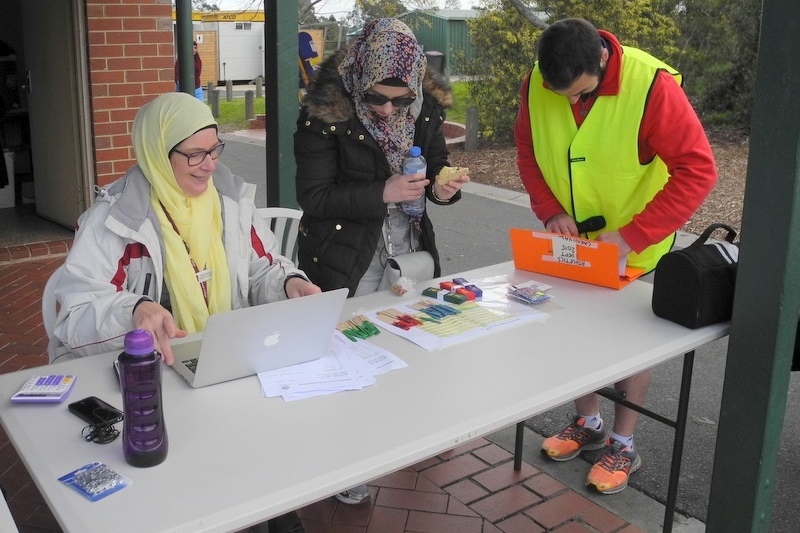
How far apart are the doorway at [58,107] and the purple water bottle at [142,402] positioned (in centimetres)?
483

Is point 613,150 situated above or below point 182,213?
above

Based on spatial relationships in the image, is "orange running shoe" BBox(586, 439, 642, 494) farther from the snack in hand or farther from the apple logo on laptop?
the apple logo on laptop

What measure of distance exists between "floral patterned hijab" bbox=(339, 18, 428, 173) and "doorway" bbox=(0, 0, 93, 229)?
12.2 ft

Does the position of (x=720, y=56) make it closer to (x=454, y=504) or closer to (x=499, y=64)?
(x=499, y=64)

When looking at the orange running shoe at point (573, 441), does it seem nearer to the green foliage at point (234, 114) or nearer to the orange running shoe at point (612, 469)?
the orange running shoe at point (612, 469)

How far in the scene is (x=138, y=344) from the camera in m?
1.58

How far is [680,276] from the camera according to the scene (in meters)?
2.56

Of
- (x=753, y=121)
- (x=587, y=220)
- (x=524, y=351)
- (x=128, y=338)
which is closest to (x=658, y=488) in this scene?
(x=587, y=220)

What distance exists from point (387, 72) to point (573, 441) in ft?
5.74

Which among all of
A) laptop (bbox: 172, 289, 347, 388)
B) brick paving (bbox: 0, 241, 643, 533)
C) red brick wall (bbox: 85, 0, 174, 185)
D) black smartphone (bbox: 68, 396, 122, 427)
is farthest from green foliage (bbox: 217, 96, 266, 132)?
black smartphone (bbox: 68, 396, 122, 427)

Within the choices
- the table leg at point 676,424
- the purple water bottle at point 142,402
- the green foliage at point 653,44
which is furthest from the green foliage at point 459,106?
the purple water bottle at point 142,402

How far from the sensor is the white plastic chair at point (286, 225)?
11.2 ft

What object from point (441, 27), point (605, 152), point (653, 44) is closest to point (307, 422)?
point (605, 152)

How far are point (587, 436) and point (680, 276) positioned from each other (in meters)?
1.17
